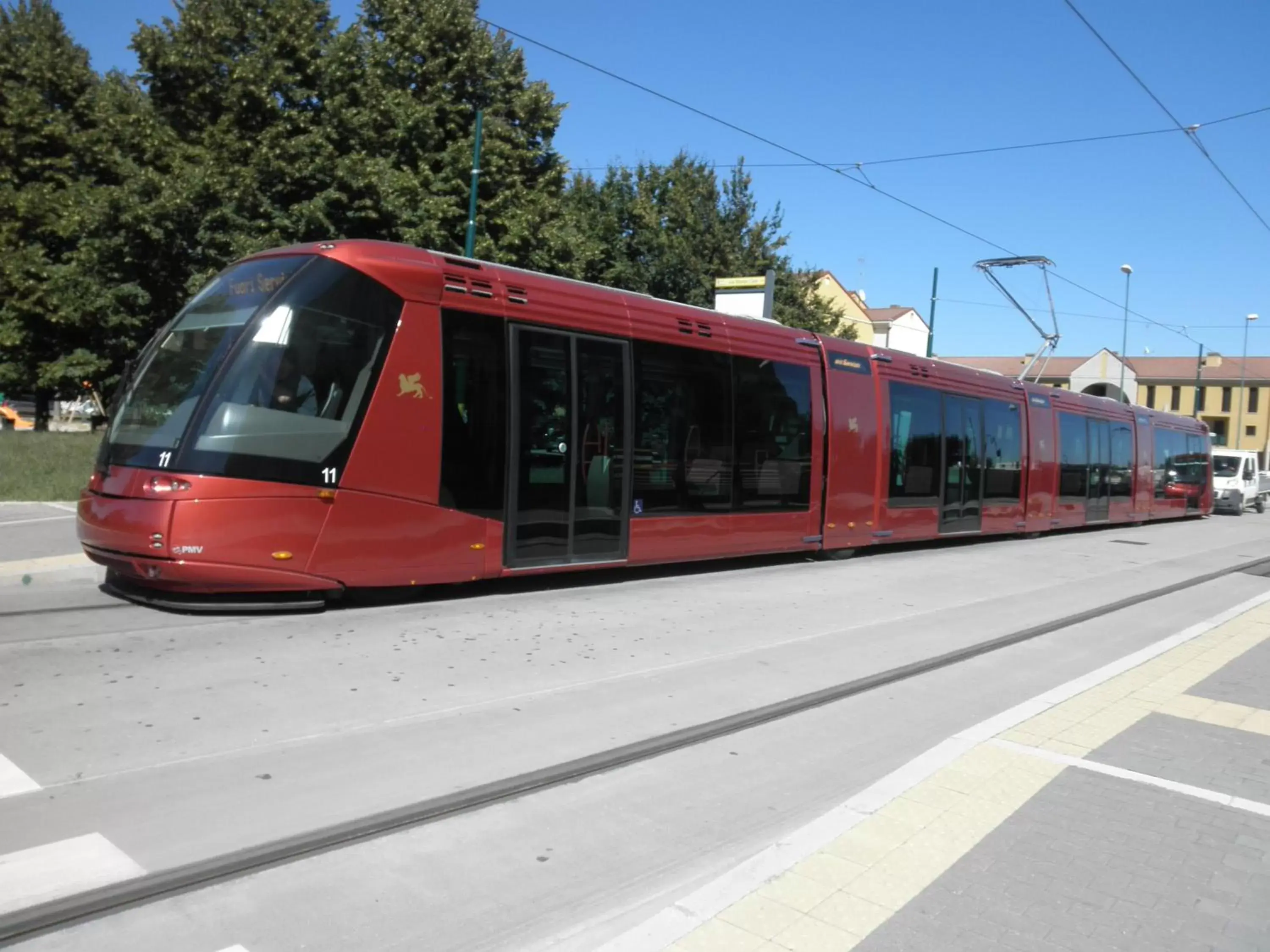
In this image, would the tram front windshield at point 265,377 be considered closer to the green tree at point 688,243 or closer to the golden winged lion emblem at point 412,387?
the golden winged lion emblem at point 412,387

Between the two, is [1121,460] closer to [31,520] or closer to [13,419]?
[31,520]

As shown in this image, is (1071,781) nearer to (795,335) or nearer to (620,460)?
(620,460)

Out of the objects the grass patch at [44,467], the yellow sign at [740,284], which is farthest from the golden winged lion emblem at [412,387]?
the yellow sign at [740,284]

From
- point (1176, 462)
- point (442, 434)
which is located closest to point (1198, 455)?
point (1176, 462)

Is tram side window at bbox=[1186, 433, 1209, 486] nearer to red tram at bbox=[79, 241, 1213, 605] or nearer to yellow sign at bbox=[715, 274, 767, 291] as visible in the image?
yellow sign at bbox=[715, 274, 767, 291]

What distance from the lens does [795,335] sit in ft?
45.6

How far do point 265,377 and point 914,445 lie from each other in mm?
11621

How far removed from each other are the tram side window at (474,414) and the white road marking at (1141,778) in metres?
4.95

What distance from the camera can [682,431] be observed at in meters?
11.6

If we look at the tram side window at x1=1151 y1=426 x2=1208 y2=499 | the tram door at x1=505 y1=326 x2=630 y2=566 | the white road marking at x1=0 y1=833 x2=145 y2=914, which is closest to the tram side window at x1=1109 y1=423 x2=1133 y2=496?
the tram side window at x1=1151 y1=426 x2=1208 y2=499

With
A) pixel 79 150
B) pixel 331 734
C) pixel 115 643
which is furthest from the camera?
pixel 79 150

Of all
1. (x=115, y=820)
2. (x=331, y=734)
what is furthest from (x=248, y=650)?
(x=115, y=820)

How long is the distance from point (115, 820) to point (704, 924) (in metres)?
2.46

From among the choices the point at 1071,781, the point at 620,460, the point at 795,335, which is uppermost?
the point at 795,335
